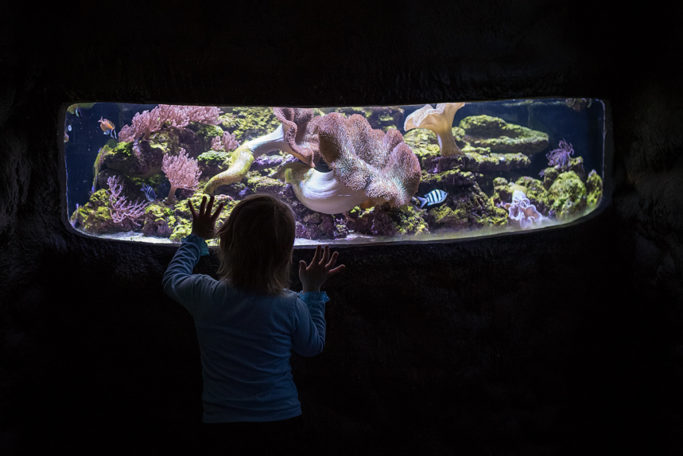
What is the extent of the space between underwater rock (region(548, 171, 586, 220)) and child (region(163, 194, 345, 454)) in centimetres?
198

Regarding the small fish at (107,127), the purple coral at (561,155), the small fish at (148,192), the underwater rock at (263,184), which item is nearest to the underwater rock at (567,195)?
the purple coral at (561,155)

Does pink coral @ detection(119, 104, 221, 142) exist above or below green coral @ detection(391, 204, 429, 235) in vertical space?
above

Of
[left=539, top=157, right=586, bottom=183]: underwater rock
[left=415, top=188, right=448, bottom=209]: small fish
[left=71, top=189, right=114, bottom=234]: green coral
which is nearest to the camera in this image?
[left=71, top=189, right=114, bottom=234]: green coral

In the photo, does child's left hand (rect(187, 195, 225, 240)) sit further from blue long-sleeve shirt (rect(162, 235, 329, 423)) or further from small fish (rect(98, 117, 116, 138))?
small fish (rect(98, 117, 116, 138))

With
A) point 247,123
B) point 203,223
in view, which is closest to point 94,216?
point 203,223

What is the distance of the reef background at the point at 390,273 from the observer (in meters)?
2.17

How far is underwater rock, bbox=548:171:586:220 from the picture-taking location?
2.65 meters

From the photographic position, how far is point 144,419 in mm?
2369

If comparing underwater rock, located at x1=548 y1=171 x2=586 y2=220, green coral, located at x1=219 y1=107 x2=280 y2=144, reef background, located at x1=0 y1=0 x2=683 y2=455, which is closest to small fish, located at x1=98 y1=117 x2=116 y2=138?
reef background, located at x1=0 y1=0 x2=683 y2=455

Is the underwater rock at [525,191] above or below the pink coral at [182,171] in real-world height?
below

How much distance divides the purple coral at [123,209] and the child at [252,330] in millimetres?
1063

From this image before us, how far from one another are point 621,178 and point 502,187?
73 cm

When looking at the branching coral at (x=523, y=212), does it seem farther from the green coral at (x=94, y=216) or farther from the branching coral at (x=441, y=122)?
the green coral at (x=94, y=216)

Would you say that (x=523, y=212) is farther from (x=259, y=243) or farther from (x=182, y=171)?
(x=182, y=171)
